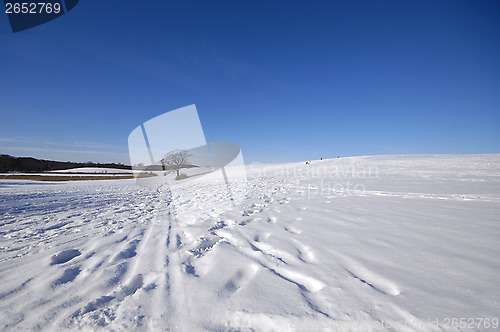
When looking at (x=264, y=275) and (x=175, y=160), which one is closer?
(x=264, y=275)

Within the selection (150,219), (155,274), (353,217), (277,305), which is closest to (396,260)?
(277,305)

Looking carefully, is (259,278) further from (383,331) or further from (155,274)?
(155,274)

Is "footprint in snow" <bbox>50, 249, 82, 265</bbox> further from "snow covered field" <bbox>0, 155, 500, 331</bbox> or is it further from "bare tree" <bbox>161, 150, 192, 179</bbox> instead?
"bare tree" <bbox>161, 150, 192, 179</bbox>

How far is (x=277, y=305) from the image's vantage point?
1.69m

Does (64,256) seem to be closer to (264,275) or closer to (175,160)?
(264,275)

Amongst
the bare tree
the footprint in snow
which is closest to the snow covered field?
the footprint in snow

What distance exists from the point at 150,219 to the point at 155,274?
308cm

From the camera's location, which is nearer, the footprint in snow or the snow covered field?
the snow covered field

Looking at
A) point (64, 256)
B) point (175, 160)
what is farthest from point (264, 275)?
point (175, 160)

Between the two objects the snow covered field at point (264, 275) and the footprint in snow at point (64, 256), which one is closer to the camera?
the snow covered field at point (264, 275)

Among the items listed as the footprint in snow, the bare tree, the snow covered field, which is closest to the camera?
the snow covered field

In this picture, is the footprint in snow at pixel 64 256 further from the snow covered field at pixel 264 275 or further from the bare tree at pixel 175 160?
the bare tree at pixel 175 160

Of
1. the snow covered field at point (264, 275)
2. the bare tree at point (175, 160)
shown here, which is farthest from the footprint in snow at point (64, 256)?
the bare tree at point (175, 160)

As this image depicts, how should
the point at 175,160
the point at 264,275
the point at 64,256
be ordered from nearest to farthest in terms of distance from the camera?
the point at 264,275 < the point at 64,256 < the point at 175,160
